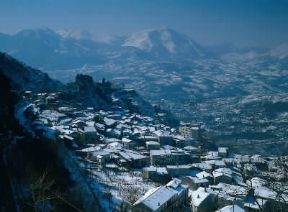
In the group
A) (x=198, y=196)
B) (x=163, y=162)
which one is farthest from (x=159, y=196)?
(x=163, y=162)

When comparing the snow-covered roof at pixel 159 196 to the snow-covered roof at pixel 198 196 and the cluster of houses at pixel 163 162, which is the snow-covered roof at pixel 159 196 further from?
the snow-covered roof at pixel 198 196

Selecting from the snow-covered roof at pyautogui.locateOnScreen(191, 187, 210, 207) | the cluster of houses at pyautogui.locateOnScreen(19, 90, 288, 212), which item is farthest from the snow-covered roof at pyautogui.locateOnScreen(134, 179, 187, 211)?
the snow-covered roof at pyautogui.locateOnScreen(191, 187, 210, 207)

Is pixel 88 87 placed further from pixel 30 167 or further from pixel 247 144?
pixel 30 167

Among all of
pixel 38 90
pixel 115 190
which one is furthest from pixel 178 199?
pixel 38 90

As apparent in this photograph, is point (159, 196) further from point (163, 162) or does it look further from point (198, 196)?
point (163, 162)

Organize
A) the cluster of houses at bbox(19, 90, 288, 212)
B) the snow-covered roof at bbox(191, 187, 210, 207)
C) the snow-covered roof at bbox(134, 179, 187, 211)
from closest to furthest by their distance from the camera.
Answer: the snow-covered roof at bbox(134, 179, 187, 211) → the cluster of houses at bbox(19, 90, 288, 212) → the snow-covered roof at bbox(191, 187, 210, 207)

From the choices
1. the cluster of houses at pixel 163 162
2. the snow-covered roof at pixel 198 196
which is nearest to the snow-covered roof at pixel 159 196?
the cluster of houses at pixel 163 162

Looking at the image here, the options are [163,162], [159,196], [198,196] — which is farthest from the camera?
[163,162]

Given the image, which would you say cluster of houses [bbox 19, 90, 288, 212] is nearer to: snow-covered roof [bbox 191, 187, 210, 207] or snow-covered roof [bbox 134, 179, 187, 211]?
snow-covered roof [bbox 134, 179, 187, 211]
